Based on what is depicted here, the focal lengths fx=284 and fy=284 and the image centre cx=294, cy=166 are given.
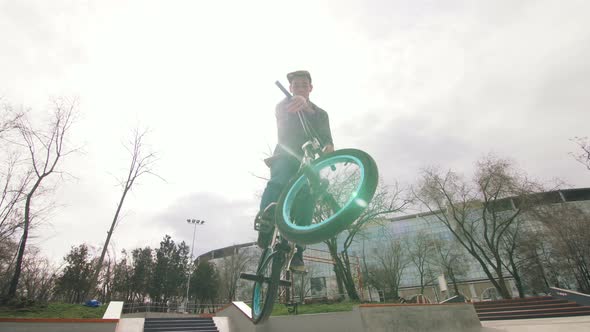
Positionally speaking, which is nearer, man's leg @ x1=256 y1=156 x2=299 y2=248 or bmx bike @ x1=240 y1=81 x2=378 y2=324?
bmx bike @ x1=240 y1=81 x2=378 y2=324

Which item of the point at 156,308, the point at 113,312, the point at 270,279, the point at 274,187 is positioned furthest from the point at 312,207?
the point at 156,308

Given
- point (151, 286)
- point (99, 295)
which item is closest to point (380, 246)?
point (151, 286)

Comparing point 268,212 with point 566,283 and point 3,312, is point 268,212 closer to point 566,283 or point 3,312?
point 3,312

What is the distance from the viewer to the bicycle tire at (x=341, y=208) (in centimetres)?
265

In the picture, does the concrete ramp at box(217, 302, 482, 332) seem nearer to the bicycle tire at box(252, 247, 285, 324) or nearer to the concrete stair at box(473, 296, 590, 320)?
the concrete stair at box(473, 296, 590, 320)

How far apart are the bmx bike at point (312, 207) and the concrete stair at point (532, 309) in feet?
77.3

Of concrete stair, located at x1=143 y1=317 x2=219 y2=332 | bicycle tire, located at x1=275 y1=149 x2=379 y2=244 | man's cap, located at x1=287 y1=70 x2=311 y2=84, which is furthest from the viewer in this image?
concrete stair, located at x1=143 y1=317 x2=219 y2=332

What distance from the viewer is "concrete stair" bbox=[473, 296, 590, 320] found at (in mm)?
18359

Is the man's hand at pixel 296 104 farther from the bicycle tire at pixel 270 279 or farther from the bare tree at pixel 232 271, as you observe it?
the bare tree at pixel 232 271

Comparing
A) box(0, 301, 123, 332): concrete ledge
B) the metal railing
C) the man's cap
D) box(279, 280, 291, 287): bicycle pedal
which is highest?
the man's cap

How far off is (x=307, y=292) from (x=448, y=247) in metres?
30.8

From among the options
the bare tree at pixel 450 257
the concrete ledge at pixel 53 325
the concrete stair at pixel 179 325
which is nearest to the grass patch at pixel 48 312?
the concrete ledge at pixel 53 325

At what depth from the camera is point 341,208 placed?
2.98m

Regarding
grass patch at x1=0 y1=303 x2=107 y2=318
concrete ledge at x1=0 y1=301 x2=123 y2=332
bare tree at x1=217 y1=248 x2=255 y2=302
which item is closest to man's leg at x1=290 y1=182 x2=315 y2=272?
concrete ledge at x1=0 y1=301 x2=123 y2=332
